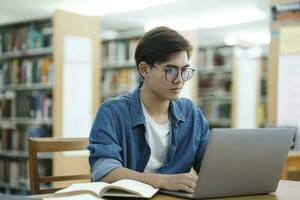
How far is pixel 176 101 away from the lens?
167 cm

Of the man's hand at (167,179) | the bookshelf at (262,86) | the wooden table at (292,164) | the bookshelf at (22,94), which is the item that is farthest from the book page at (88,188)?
the bookshelf at (262,86)

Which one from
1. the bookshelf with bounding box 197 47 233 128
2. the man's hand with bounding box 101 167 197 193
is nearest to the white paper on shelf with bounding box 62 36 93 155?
the bookshelf with bounding box 197 47 233 128

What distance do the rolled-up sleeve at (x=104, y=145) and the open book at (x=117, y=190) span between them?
0.15 metres

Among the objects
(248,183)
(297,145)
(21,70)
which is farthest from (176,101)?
(21,70)

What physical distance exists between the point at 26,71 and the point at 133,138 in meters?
3.69

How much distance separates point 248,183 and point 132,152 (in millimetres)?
422

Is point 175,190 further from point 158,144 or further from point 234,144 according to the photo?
point 158,144

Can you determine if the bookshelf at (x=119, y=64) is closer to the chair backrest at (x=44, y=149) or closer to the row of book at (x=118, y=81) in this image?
the row of book at (x=118, y=81)

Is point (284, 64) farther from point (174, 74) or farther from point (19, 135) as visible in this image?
point (19, 135)

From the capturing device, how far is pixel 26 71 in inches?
194

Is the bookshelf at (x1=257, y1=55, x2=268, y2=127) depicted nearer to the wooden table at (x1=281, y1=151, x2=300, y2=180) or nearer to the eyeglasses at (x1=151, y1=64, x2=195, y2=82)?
the wooden table at (x1=281, y1=151, x2=300, y2=180)

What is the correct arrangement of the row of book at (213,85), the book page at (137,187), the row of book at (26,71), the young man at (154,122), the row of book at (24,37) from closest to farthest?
1. the book page at (137,187)
2. the young man at (154,122)
3. the row of book at (26,71)
4. the row of book at (24,37)
5. the row of book at (213,85)

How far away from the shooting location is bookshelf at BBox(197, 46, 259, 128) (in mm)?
5922

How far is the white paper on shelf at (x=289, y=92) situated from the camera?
282 cm
